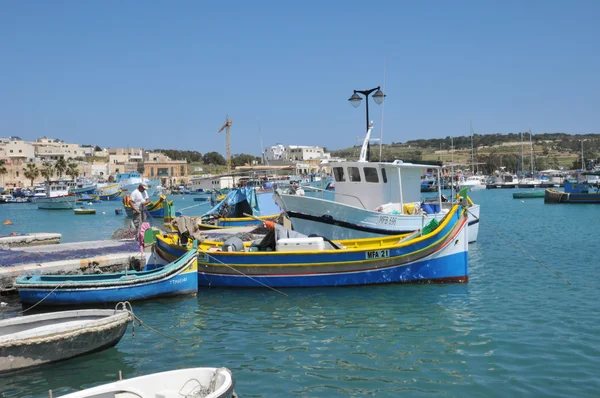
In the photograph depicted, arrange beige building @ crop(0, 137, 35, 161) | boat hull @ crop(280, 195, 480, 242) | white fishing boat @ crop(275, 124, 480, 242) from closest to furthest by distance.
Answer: boat hull @ crop(280, 195, 480, 242), white fishing boat @ crop(275, 124, 480, 242), beige building @ crop(0, 137, 35, 161)

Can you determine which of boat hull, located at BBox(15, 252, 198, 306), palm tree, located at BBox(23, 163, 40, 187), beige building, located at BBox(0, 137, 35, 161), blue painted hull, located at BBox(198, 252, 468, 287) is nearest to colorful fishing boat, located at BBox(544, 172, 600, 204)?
blue painted hull, located at BBox(198, 252, 468, 287)

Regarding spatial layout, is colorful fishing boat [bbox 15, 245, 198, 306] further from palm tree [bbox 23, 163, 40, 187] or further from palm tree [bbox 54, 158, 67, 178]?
palm tree [bbox 23, 163, 40, 187]

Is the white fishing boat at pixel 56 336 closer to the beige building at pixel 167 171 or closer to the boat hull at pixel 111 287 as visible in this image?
the boat hull at pixel 111 287

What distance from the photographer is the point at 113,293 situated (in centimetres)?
1307

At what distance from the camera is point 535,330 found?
11.0 meters

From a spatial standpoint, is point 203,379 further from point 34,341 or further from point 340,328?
point 340,328

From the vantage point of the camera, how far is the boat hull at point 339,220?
56.9 ft

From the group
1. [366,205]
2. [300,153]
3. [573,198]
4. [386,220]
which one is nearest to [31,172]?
[300,153]

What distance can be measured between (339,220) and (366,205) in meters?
1.94

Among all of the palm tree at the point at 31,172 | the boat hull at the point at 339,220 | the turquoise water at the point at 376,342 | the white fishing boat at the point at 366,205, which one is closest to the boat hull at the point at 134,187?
the palm tree at the point at 31,172

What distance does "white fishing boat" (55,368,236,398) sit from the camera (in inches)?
269

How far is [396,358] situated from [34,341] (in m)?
6.09

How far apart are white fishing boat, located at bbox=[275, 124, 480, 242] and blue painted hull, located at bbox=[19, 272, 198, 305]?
481 centimetres

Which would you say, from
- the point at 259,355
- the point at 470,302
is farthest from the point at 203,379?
the point at 470,302
